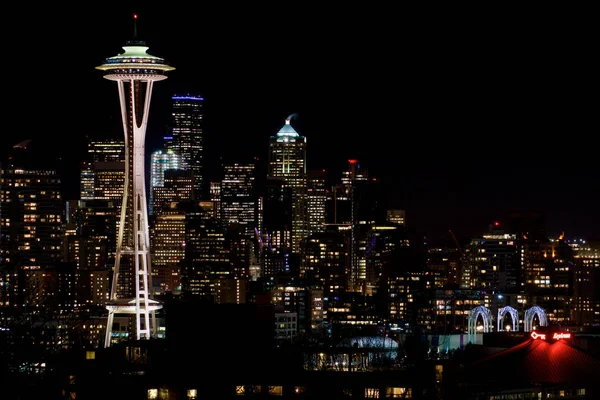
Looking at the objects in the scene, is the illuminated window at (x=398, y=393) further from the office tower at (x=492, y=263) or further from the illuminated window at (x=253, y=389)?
the office tower at (x=492, y=263)

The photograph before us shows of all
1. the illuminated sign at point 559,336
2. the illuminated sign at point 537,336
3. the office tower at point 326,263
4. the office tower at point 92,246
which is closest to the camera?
the illuminated sign at point 559,336

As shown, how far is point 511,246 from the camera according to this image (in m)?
139

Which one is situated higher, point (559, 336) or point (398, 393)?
point (559, 336)

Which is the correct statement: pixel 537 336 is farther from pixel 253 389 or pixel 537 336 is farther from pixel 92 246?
pixel 92 246

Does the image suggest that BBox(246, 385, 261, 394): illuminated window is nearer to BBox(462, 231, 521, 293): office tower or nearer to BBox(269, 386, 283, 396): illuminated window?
BBox(269, 386, 283, 396): illuminated window

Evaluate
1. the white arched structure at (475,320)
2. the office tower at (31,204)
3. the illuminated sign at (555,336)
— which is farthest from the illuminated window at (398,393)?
the office tower at (31,204)

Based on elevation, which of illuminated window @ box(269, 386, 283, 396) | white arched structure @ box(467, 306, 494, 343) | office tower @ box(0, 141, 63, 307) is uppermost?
office tower @ box(0, 141, 63, 307)

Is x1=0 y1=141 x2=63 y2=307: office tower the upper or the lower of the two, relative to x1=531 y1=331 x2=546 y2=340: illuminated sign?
upper

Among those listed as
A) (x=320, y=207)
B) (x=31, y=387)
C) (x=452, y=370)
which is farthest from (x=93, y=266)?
(x=31, y=387)

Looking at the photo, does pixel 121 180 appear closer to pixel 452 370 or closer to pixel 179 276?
pixel 179 276

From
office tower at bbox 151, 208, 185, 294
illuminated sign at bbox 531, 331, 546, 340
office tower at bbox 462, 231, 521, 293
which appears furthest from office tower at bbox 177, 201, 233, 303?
Result: illuminated sign at bbox 531, 331, 546, 340

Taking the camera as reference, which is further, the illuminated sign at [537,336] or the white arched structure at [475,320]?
the white arched structure at [475,320]

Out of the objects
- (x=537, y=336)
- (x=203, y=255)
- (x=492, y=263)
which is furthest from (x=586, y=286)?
(x=537, y=336)

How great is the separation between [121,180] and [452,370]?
103832 mm
